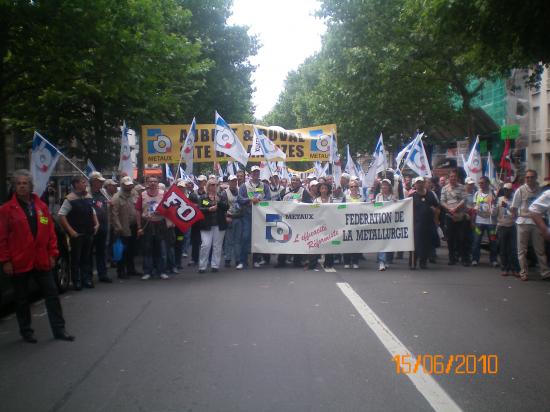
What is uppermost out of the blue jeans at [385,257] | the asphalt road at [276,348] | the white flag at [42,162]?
the white flag at [42,162]

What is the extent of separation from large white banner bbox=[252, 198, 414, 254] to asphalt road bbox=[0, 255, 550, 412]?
232 cm

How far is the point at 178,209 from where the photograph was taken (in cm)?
1187

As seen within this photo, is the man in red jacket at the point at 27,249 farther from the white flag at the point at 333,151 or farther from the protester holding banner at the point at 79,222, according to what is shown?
the white flag at the point at 333,151

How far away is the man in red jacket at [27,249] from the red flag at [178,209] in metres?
4.54

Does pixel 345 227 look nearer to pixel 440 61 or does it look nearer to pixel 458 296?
pixel 458 296

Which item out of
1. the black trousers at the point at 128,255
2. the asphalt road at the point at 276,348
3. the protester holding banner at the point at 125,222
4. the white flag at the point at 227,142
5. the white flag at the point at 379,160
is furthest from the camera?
the white flag at the point at 379,160

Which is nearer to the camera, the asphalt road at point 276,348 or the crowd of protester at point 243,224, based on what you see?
the asphalt road at point 276,348

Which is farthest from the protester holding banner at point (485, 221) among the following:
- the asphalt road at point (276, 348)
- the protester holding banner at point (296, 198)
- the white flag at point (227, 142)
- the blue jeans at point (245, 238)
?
the white flag at point (227, 142)

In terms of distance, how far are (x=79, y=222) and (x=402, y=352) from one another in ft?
20.5

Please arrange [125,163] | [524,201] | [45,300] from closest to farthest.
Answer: [45,300]
[524,201]
[125,163]

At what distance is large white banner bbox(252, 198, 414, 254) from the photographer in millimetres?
13164

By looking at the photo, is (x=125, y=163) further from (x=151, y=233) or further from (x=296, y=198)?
(x=296, y=198)

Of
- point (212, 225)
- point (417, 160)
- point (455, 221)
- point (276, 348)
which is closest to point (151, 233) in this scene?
point (212, 225)

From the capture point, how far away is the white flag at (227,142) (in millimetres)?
14773
